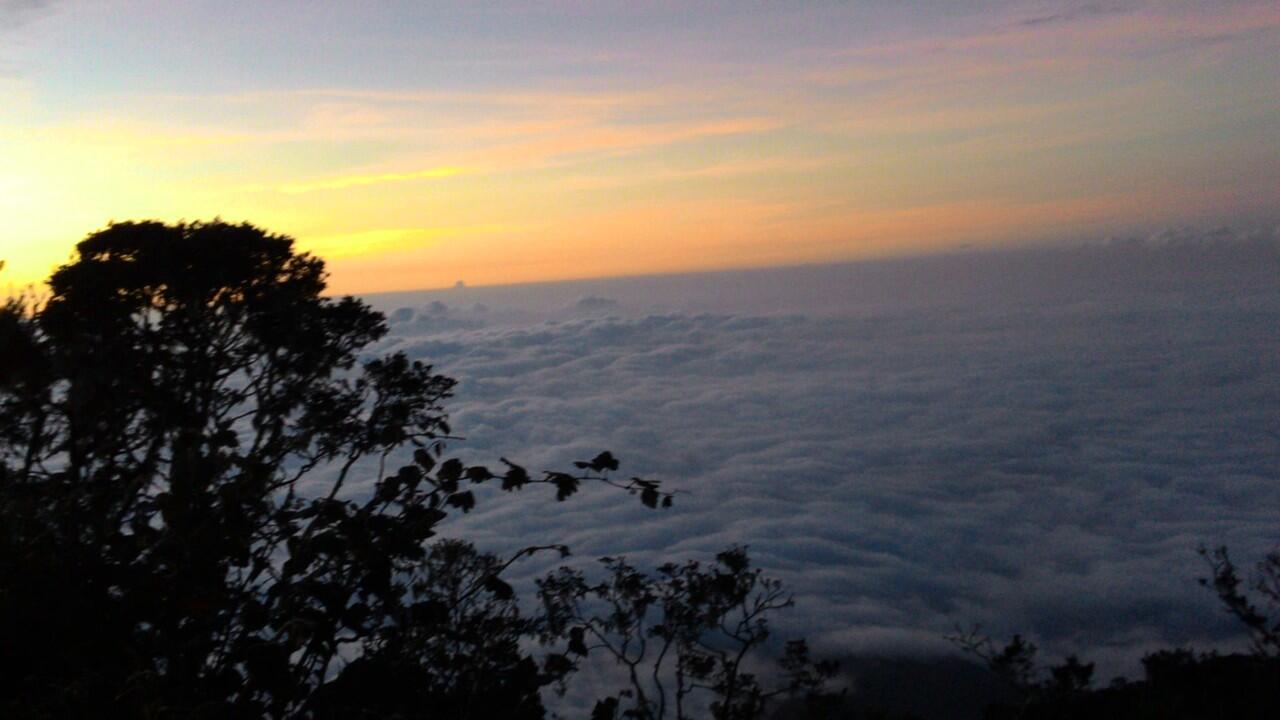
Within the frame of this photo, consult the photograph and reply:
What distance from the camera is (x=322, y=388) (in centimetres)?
1512

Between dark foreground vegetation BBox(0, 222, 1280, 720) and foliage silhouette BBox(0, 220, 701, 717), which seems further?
dark foreground vegetation BBox(0, 222, 1280, 720)

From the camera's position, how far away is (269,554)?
5.85 metres

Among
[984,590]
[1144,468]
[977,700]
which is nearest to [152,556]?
[977,700]

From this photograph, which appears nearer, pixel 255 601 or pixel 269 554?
pixel 255 601

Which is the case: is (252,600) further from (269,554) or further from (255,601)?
(269,554)

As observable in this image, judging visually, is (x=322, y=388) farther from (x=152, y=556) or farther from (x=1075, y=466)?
(x=1075, y=466)

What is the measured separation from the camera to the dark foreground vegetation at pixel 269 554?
471cm

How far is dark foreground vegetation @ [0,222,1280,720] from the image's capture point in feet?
15.5

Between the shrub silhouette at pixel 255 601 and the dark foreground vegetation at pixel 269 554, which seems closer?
the shrub silhouette at pixel 255 601

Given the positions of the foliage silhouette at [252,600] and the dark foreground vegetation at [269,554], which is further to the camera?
the dark foreground vegetation at [269,554]

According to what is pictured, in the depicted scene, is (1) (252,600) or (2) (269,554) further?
(2) (269,554)

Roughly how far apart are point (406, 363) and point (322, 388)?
1.91 metres

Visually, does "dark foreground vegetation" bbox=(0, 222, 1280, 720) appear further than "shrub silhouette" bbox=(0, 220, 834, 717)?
Yes

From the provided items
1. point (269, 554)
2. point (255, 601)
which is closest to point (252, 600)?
point (255, 601)
